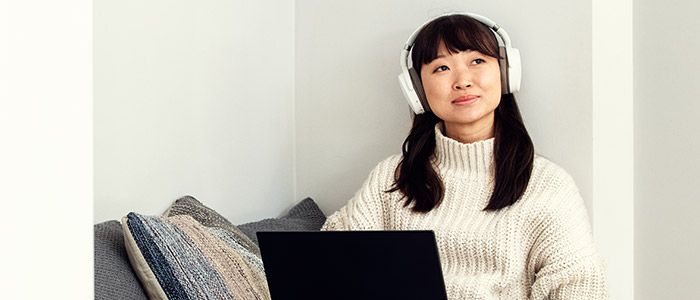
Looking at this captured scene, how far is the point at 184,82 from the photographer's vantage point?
165cm

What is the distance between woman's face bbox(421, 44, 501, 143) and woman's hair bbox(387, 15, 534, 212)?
19mm

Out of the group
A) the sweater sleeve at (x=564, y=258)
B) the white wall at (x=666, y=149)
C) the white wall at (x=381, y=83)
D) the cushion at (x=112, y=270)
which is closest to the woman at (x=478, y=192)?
the sweater sleeve at (x=564, y=258)

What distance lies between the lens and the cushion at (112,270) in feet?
3.67

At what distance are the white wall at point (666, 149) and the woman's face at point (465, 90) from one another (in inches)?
14.3

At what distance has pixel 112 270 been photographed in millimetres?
1156

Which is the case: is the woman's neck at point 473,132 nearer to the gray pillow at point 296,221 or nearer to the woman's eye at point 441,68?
the woman's eye at point 441,68

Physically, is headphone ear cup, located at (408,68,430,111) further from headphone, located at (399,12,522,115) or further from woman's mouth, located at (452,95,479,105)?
woman's mouth, located at (452,95,479,105)

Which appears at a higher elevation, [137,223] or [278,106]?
[278,106]

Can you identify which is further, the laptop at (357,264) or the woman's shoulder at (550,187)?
the woman's shoulder at (550,187)

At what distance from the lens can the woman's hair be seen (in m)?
1.50

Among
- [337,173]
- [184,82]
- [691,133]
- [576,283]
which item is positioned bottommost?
[576,283]

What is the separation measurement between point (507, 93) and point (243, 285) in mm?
770

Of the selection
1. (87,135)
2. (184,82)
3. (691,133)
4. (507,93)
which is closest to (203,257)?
(184,82)

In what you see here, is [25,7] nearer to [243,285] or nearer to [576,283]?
[243,285]
